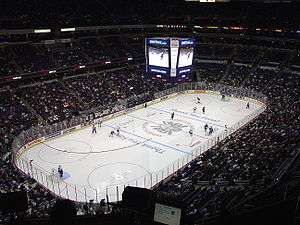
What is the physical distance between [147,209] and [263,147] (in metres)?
14.1

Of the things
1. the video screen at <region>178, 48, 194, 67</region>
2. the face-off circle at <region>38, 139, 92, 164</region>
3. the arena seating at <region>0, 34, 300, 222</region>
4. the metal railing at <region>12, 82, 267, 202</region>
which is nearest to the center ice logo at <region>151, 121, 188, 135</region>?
the metal railing at <region>12, 82, 267, 202</region>

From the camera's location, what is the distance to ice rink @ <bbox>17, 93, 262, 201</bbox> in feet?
65.8

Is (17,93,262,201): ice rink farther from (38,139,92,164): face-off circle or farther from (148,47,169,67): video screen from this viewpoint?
(148,47,169,67): video screen

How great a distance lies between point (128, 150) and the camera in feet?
82.2

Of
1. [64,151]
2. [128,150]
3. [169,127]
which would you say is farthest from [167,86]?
[64,151]

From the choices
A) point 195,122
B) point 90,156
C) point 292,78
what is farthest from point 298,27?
point 90,156

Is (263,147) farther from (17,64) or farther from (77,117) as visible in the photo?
(17,64)

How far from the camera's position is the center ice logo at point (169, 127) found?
29375 millimetres

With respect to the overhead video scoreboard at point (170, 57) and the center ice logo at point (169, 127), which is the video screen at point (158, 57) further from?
the center ice logo at point (169, 127)

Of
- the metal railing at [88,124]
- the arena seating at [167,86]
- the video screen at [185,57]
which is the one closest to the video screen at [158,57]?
the video screen at [185,57]

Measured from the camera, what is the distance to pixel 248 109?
36.9 m

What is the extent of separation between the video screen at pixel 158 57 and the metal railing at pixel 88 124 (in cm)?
748

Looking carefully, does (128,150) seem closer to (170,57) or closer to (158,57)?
(170,57)

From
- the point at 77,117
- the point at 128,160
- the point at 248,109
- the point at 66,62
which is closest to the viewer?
the point at 128,160
